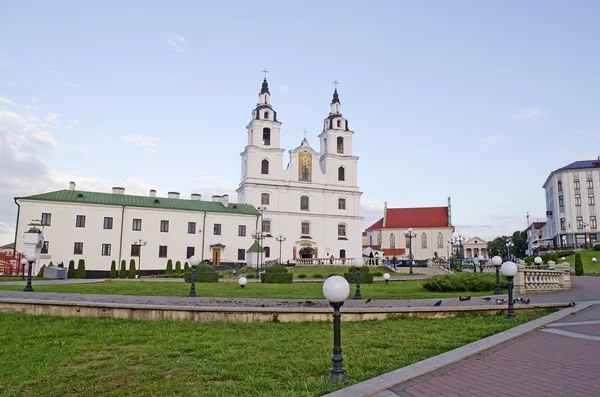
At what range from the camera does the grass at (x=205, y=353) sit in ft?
18.5

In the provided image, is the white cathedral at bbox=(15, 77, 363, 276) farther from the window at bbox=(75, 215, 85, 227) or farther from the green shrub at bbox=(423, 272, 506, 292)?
the green shrub at bbox=(423, 272, 506, 292)

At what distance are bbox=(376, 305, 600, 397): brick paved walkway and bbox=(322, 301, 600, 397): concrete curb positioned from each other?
68mm

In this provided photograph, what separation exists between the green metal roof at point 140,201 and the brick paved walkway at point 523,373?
1825 inches

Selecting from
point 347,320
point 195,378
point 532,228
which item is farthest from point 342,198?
point 532,228

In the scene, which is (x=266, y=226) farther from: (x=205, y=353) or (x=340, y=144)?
(x=205, y=353)

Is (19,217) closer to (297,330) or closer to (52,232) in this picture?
(52,232)

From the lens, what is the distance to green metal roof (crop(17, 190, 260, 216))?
4597 centimetres

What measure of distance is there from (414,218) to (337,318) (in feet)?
289

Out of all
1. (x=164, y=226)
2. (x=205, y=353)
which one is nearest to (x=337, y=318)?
(x=205, y=353)

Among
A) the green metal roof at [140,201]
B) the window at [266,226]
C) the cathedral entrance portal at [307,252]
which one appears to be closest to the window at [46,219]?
the green metal roof at [140,201]

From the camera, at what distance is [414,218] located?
298 ft

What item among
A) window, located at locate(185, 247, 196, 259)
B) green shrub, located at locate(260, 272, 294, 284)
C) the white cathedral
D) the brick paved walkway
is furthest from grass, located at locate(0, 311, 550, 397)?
window, located at locate(185, 247, 196, 259)

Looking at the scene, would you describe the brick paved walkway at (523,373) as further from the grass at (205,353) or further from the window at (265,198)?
the window at (265,198)

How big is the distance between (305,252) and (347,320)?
50.5 metres
